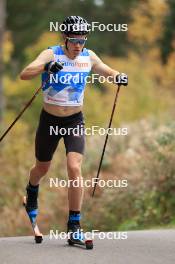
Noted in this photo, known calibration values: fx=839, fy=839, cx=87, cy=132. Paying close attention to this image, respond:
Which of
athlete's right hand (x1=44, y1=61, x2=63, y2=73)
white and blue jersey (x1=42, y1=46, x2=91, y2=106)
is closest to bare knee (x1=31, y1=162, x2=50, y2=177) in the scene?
white and blue jersey (x1=42, y1=46, x2=91, y2=106)

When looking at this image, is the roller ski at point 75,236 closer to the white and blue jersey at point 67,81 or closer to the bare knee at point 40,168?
the bare knee at point 40,168

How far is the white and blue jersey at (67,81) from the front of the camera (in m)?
7.71

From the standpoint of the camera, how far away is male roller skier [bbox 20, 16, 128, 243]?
25.2 feet

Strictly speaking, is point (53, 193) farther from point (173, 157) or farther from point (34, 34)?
point (34, 34)

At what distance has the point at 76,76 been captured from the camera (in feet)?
25.3

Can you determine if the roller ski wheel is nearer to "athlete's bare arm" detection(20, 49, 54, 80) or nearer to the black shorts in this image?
the black shorts

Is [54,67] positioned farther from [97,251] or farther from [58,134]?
[97,251]

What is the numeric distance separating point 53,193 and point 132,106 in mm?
14447

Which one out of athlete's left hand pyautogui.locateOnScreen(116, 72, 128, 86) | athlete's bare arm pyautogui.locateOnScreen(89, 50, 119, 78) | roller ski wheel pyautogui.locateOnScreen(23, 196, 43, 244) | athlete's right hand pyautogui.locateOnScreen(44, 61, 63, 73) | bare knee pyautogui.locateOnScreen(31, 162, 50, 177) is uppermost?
athlete's right hand pyautogui.locateOnScreen(44, 61, 63, 73)

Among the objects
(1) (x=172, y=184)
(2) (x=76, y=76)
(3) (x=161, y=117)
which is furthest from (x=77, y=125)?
(3) (x=161, y=117)

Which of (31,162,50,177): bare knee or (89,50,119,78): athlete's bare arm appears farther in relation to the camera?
(31,162,50,177): bare knee

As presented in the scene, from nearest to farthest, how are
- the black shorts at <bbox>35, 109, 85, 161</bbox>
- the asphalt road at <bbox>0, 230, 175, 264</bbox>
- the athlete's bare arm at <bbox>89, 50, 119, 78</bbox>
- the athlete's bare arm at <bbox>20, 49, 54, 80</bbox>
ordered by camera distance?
1. the asphalt road at <bbox>0, 230, 175, 264</bbox>
2. the athlete's bare arm at <bbox>20, 49, 54, 80</bbox>
3. the black shorts at <bbox>35, 109, 85, 161</bbox>
4. the athlete's bare arm at <bbox>89, 50, 119, 78</bbox>

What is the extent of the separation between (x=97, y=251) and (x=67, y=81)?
1.57 metres

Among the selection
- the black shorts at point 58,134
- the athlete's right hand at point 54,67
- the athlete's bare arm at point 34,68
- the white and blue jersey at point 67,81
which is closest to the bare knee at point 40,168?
the black shorts at point 58,134
